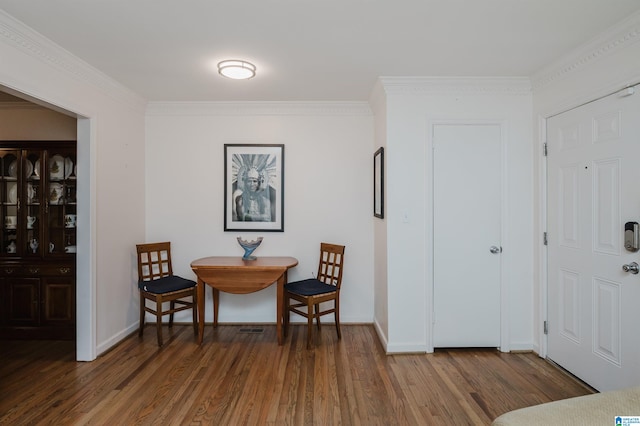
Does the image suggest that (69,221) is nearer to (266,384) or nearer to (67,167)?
(67,167)

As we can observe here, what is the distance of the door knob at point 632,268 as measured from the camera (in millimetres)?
1913

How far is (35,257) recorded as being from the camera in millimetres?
3051

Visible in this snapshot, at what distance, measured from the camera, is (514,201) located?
2838mm

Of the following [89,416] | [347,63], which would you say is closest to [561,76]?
[347,63]

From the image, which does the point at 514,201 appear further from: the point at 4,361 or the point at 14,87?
the point at 4,361

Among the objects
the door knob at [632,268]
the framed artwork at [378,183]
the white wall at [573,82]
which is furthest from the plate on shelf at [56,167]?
the door knob at [632,268]

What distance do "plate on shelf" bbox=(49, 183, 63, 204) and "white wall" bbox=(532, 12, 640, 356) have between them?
4259 mm

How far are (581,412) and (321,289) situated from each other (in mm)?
2145

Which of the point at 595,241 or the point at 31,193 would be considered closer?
the point at 595,241

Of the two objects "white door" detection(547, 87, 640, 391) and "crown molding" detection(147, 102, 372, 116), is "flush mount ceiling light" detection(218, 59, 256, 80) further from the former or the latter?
"white door" detection(547, 87, 640, 391)

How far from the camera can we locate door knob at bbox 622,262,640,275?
6.28 ft

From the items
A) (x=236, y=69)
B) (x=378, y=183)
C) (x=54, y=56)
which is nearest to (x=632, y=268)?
(x=378, y=183)

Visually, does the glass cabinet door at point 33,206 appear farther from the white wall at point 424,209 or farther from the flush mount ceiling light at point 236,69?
the white wall at point 424,209

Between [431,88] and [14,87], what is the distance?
293cm
